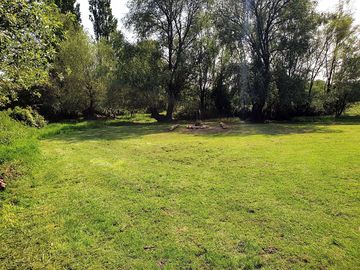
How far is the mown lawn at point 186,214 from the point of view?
296 centimetres

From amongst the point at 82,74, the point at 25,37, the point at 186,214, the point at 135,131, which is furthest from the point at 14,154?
the point at 82,74

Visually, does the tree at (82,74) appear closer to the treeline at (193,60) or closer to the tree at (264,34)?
the treeline at (193,60)

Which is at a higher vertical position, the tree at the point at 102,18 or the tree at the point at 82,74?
the tree at the point at 102,18

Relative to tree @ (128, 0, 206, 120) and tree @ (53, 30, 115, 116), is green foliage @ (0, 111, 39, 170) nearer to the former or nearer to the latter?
tree @ (53, 30, 115, 116)

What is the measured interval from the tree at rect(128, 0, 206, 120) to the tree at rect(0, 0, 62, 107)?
48.4 feet

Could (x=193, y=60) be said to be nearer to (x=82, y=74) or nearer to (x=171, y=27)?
(x=171, y=27)

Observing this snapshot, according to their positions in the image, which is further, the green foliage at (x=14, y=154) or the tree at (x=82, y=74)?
the tree at (x=82, y=74)

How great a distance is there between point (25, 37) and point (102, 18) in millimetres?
34015

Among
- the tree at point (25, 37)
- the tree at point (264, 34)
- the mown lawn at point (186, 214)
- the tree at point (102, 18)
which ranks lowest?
the mown lawn at point (186, 214)

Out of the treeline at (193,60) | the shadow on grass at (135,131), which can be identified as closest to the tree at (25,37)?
the shadow on grass at (135,131)

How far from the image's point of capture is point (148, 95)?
19.8m

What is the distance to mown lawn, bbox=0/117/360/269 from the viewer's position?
9.73 feet

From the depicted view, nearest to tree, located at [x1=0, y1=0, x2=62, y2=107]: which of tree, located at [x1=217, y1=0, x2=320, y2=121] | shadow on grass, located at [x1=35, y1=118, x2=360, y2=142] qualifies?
shadow on grass, located at [x1=35, y1=118, x2=360, y2=142]

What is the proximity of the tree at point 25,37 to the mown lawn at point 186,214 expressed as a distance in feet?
8.23
